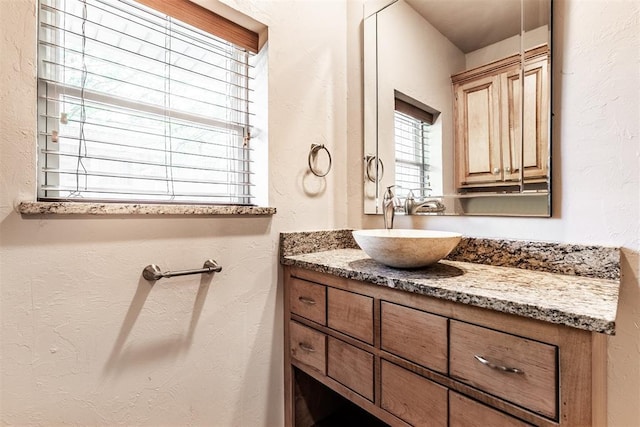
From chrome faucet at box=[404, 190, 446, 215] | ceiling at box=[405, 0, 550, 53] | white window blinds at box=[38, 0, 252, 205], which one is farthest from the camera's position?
chrome faucet at box=[404, 190, 446, 215]

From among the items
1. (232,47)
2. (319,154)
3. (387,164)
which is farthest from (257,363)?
(232,47)

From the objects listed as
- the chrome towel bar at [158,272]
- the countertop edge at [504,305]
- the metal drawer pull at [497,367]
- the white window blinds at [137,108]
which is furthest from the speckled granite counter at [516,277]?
the white window blinds at [137,108]

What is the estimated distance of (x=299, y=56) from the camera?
1.36 metres

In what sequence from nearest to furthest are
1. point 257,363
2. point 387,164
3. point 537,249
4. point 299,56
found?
point 537,249 → point 257,363 → point 299,56 → point 387,164

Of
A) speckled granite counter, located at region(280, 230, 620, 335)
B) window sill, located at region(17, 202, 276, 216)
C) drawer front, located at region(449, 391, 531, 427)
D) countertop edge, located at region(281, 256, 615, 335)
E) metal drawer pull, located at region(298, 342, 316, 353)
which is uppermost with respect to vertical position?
window sill, located at region(17, 202, 276, 216)

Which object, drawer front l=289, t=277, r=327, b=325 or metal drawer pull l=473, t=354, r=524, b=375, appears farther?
drawer front l=289, t=277, r=327, b=325

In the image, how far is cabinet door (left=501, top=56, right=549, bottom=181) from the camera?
97 centimetres

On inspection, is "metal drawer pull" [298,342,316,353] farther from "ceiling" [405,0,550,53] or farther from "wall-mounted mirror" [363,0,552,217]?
"ceiling" [405,0,550,53]

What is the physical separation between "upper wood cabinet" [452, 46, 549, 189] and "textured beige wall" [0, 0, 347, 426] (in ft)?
1.92

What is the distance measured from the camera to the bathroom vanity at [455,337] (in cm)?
61

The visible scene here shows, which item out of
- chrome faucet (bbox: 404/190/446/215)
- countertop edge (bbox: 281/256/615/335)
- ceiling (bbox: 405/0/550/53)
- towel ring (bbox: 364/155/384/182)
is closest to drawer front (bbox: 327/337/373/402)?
countertop edge (bbox: 281/256/615/335)

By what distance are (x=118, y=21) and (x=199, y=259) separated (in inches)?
32.6

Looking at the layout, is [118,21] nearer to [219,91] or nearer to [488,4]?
[219,91]

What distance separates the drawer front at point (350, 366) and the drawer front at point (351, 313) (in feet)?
0.17
